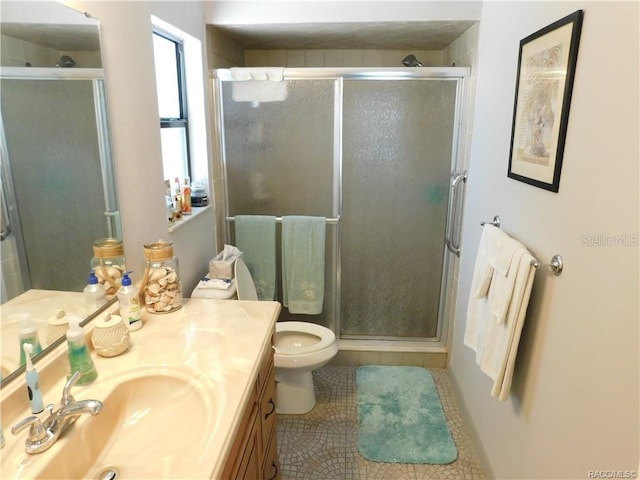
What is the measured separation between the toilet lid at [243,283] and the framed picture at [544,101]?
1.39 meters

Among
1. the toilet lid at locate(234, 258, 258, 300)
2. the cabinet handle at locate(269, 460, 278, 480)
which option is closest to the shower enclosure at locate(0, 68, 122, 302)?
the toilet lid at locate(234, 258, 258, 300)

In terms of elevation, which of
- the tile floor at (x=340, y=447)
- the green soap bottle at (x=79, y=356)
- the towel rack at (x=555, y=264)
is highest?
the towel rack at (x=555, y=264)

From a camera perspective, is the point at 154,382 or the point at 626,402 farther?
the point at 154,382

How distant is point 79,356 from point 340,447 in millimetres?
1408

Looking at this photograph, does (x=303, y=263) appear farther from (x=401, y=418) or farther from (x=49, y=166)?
(x=49, y=166)

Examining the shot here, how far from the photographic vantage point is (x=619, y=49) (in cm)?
104

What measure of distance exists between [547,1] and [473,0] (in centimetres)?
77

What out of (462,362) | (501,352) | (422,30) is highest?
(422,30)

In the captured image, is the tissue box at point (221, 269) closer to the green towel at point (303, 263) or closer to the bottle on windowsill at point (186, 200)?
the bottle on windowsill at point (186, 200)

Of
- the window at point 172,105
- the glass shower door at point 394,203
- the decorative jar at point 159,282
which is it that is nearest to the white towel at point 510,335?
the glass shower door at point 394,203

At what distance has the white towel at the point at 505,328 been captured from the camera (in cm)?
140

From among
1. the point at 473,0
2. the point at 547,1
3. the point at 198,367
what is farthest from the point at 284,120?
the point at 198,367

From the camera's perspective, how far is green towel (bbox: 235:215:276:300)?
2574 mm

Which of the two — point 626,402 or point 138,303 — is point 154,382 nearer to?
point 138,303
